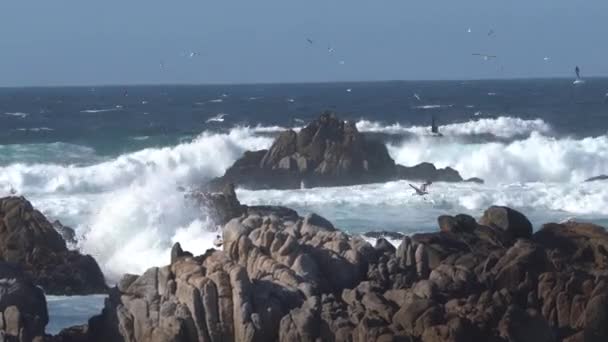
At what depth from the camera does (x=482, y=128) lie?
7538cm

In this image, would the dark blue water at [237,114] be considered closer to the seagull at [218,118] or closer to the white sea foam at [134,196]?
the seagull at [218,118]

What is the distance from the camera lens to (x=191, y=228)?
33562 millimetres

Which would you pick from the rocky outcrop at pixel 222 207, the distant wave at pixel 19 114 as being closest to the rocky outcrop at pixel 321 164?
the rocky outcrop at pixel 222 207

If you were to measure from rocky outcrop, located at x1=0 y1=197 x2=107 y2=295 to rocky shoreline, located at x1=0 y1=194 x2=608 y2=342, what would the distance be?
4.30 meters

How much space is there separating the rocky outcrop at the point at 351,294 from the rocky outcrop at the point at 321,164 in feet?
78.9

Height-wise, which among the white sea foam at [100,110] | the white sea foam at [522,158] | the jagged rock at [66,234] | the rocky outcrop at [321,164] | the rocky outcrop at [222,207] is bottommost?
the white sea foam at [100,110]

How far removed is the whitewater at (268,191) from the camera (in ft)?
111

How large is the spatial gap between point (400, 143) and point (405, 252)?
143 feet

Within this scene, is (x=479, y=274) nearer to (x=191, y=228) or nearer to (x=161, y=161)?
(x=191, y=228)

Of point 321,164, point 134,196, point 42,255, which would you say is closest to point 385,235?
point 134,196

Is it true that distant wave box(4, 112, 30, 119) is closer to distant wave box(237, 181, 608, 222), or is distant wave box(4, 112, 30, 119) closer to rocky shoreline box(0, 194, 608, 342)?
distant wave box(237, 181, 608, 222)

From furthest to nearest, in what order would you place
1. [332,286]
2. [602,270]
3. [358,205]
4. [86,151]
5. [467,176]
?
[86,151]
[467,176]
[358,205]
[602,270]
[332,286]

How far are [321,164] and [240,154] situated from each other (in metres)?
15.0

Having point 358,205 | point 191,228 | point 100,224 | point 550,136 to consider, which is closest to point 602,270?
point 191,228
